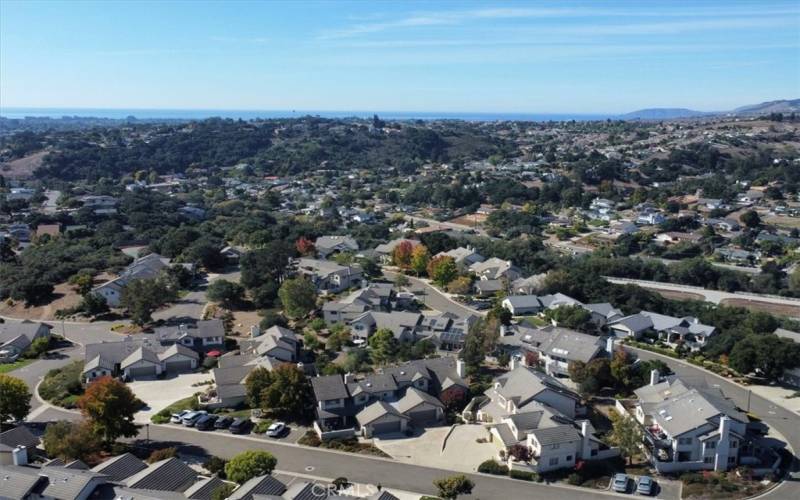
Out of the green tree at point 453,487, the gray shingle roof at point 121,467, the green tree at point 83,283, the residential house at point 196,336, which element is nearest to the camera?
the gray shingle roof at point 121,467

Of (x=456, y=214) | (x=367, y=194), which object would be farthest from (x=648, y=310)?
(x=367, y=194)

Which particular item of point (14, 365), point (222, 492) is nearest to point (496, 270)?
point (14, 365)

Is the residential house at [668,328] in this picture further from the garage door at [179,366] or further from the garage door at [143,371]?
the garage door at [143,371]

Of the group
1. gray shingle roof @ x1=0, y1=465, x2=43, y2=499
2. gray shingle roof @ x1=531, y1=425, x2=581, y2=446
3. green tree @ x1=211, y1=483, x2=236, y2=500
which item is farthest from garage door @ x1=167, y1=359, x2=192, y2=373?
gray shingle roof @ x1=531, y1=425, x2=581, y2=446

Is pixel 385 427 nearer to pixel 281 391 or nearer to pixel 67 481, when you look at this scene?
pixel 281 391

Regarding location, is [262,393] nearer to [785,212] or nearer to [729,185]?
[785,212]

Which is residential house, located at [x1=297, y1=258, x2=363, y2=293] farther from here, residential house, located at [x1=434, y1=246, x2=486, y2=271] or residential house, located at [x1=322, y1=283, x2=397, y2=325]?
residential house, located at [x1=434, y1=246, x2=486, y2=271]

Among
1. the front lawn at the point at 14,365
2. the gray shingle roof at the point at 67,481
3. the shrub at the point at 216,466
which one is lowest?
the front lawn at the point at 14,365

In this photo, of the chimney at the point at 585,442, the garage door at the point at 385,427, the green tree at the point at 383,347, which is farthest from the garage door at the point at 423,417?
the green tree at the point at 383,347
